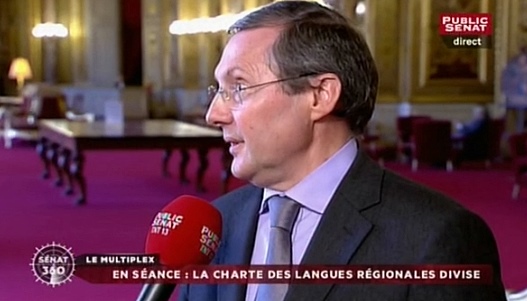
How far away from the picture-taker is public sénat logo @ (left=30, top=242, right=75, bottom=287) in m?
1.09

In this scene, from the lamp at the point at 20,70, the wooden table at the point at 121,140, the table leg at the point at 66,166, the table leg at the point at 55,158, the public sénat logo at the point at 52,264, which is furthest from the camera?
the lamp at the point at 20,70

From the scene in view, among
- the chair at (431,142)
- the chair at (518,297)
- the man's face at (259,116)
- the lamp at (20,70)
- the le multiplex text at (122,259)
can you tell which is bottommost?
the chair at (431,142)

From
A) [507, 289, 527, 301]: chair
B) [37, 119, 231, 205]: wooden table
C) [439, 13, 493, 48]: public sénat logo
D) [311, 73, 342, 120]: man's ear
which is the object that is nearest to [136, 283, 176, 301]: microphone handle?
[311, 73, 342, 120]: man's ear

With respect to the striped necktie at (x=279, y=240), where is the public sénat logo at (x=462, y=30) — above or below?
above

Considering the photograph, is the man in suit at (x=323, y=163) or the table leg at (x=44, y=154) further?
the table leg at (x=44, y=154)

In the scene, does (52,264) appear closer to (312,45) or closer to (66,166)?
(312,45)

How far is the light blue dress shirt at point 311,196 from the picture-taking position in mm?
965

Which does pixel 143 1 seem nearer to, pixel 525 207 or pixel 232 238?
pixel 525 207

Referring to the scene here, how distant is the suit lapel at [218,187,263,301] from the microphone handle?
11cm

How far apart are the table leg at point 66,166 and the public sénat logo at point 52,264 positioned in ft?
16.5

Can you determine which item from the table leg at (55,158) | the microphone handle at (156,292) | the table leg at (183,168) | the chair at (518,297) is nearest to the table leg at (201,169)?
the table leg at (183,168)

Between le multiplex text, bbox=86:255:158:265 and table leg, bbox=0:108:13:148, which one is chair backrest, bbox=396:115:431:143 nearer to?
table leg, bbox=0:108:13:148

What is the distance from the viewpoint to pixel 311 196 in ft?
3.18

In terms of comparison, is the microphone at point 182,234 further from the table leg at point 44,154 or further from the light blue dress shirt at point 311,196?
the table leg at point 44,154
